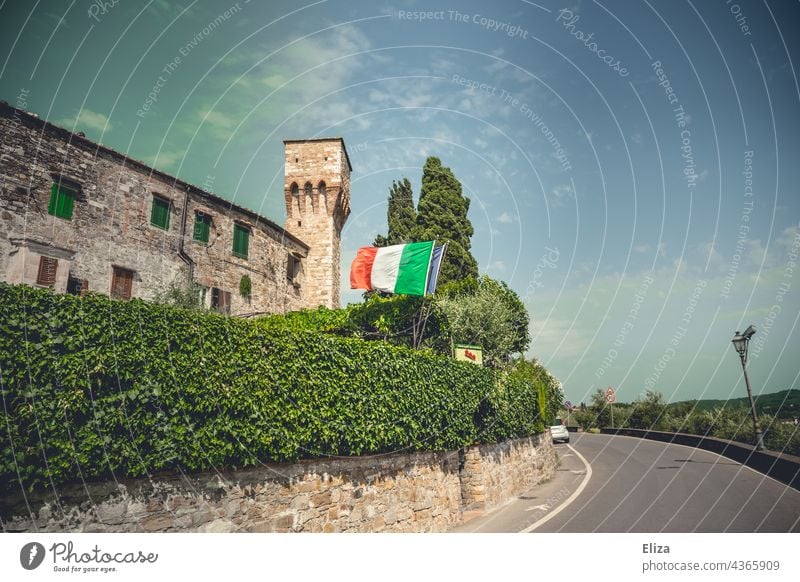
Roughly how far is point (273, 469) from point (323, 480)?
1.31m

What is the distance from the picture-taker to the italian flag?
1480 cm

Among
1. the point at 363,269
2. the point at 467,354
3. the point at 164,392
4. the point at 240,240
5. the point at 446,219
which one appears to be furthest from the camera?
the point at 446,219

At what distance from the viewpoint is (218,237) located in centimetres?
2345

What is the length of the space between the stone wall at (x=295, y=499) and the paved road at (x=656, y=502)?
1243 mm

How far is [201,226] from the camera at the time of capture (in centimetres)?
2275

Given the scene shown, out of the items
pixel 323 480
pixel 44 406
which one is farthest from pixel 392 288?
pixel 44 406

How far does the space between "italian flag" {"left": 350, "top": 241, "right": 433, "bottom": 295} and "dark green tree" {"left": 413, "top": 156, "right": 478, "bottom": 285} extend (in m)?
12.3

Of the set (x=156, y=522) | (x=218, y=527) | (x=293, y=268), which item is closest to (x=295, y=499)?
(x=218, y=527)

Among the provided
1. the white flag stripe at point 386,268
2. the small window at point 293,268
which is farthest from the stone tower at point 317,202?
the white flag stripe at point 386,268

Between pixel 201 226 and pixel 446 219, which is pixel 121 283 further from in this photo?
pixel 446 219

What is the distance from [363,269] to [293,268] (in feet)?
48.3

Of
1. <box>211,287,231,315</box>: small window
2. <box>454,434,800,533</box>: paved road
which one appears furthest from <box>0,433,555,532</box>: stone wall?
<box>211,287,231,315</box>: small window

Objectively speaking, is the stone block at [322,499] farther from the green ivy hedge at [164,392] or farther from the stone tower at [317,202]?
the stone tower at [317,202]

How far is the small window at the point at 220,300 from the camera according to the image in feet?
75.3
